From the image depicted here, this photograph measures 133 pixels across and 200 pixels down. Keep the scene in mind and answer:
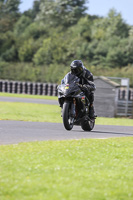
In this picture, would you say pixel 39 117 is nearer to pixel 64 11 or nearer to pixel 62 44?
pixel 62 44

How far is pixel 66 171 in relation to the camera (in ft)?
22.6

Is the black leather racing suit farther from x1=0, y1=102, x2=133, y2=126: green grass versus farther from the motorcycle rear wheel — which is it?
x1=0, y1=102, x2=133, y2=126: green grass

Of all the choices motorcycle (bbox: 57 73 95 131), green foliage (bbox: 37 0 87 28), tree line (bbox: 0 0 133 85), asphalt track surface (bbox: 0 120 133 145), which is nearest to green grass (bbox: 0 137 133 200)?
asphalt track surface (bbox: 0 120 133 145)

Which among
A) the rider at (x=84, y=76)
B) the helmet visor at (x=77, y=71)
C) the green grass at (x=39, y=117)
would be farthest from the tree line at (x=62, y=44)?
the helmet visor at (x=77, y=71)

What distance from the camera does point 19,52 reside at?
7881 cm

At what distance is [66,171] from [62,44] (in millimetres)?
71169

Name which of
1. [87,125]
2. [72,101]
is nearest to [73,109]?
[72,101]

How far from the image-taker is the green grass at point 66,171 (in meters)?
5.70

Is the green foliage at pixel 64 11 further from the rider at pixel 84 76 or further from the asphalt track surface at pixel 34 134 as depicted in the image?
the rider at pixel 84 76

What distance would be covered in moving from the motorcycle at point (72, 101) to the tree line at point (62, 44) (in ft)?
138

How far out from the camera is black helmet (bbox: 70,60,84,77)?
1152 centimetres

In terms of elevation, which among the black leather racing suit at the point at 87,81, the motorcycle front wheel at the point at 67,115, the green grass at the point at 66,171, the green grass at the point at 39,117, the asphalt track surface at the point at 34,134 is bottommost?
the green grass at the point at 39,117

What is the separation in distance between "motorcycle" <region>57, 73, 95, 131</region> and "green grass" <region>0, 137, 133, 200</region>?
1418 millimetres

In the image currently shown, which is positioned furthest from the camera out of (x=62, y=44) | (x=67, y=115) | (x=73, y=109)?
(x=62, y=44)
